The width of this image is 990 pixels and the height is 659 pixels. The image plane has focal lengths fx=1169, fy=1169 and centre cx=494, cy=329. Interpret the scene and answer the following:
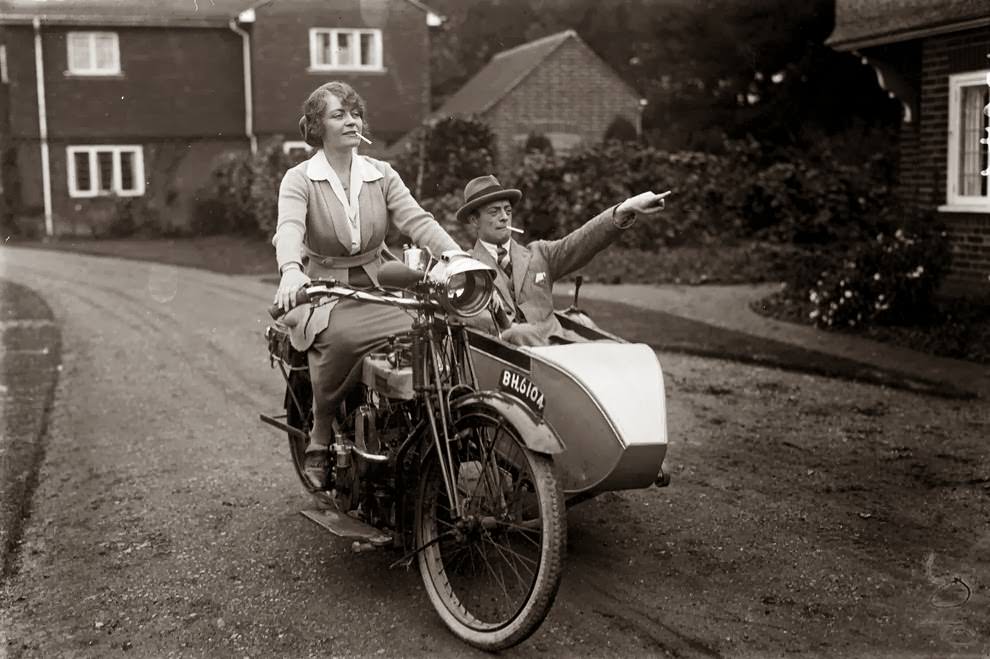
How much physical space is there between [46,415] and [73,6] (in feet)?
85.4

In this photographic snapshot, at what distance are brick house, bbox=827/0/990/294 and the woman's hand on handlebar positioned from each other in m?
9.88

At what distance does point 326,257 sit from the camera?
5.12 meters

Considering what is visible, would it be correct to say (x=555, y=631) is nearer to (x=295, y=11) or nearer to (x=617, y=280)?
(x=617, y=280)

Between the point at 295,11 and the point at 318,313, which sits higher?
the point at 295,11

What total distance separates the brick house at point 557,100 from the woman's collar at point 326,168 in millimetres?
24480

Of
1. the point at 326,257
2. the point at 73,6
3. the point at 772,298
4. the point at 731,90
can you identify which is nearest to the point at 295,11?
the point at 73,6

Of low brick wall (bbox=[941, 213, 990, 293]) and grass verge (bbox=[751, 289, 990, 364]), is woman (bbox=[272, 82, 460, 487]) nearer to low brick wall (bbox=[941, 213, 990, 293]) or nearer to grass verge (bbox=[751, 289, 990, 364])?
grass verge (bbox=[751, 289, 990, 364])

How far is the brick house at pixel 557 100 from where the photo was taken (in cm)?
3017

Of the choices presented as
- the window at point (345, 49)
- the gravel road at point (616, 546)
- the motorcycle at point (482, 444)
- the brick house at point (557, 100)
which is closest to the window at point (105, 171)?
the window at point (345, 49)

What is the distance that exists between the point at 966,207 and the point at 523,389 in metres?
10.1

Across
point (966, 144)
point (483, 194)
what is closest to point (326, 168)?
point (483, 194)

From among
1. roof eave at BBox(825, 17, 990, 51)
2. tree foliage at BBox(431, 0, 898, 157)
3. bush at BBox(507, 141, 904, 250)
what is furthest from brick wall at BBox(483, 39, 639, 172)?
roof eave at BBox(825, 17, 990, 51)

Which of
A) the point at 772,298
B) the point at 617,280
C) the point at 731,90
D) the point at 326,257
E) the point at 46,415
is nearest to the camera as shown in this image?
the point at 326,257

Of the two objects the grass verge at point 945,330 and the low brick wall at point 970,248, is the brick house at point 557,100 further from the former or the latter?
the grass verge at point 945,330
